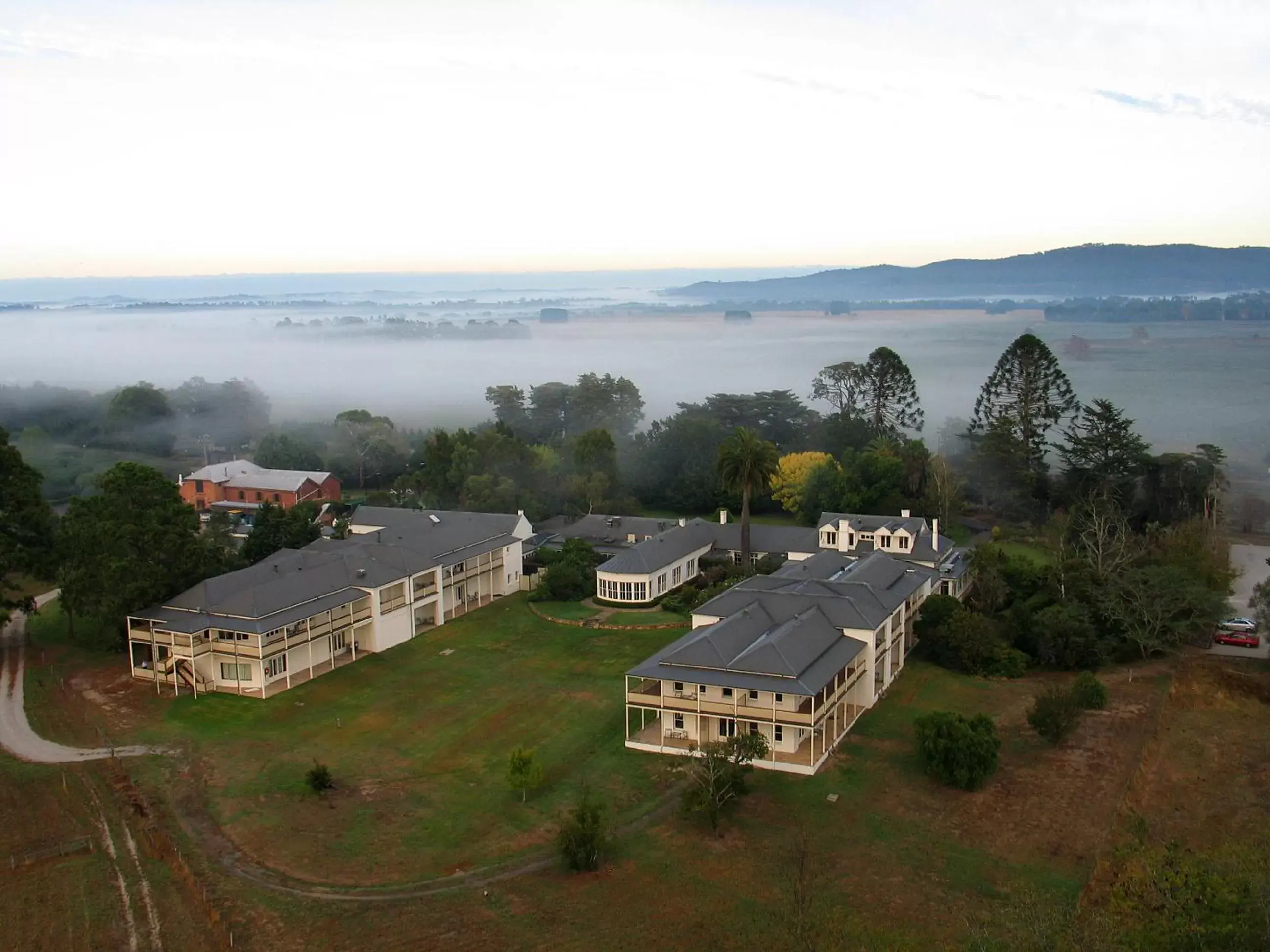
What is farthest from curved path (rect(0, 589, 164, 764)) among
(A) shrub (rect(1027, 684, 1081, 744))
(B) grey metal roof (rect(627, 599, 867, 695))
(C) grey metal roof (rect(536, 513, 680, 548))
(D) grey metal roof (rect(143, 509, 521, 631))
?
(C) grey metal roof (rect(536, 513, 680, 548))

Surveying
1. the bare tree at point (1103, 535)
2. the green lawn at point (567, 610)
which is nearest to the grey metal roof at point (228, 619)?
the green lawn at point (567, 610)

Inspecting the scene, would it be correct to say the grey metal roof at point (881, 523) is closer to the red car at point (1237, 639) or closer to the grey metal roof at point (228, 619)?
the red car at point (1237, 639)

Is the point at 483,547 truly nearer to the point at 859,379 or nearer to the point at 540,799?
the point at 540,799

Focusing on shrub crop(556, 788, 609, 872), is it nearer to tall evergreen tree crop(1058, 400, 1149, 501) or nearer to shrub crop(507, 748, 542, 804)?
shrub crop(507, 748, 542, 804)

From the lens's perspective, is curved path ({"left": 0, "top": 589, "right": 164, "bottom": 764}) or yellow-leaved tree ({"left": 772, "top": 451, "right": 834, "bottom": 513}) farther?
yellow-leaved tree ({"left": 772, "top": 451, "right": 834, "bottom": 513})

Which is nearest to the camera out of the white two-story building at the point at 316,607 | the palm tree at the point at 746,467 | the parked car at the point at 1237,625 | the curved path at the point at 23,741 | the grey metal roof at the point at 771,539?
the curved path at the point at 23,741
